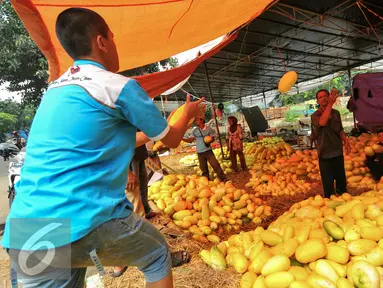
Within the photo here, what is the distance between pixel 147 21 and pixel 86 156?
2404 mm

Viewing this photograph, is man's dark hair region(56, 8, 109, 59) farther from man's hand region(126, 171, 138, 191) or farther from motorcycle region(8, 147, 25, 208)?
motorcycle region(8, 147, 25, 208)

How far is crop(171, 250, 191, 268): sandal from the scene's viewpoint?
2.13 meters

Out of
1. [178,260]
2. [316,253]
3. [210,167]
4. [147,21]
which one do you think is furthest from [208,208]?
[210,167]

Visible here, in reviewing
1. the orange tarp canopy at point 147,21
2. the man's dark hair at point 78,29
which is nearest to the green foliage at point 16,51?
the orange tarp canopy at point 147,21

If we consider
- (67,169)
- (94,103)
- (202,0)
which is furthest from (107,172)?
(202,0)

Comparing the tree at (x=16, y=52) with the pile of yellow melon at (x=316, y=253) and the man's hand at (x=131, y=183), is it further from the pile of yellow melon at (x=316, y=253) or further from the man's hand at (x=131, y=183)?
the pile of yellow melon at (x=316, y=253)

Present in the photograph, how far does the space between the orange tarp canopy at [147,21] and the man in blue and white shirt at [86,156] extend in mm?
1398

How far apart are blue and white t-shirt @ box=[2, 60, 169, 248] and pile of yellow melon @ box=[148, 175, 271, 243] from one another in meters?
1.91

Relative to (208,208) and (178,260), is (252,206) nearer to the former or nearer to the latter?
(208,208)

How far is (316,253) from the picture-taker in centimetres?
148

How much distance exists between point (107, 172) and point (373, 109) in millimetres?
9463

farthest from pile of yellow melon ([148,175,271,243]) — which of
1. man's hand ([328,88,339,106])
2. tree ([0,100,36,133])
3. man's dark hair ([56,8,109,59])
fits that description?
tree ([0,100,36,133])

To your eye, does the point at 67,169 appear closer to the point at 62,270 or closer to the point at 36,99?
the point at 62,270

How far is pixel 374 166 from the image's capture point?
13.7ft
